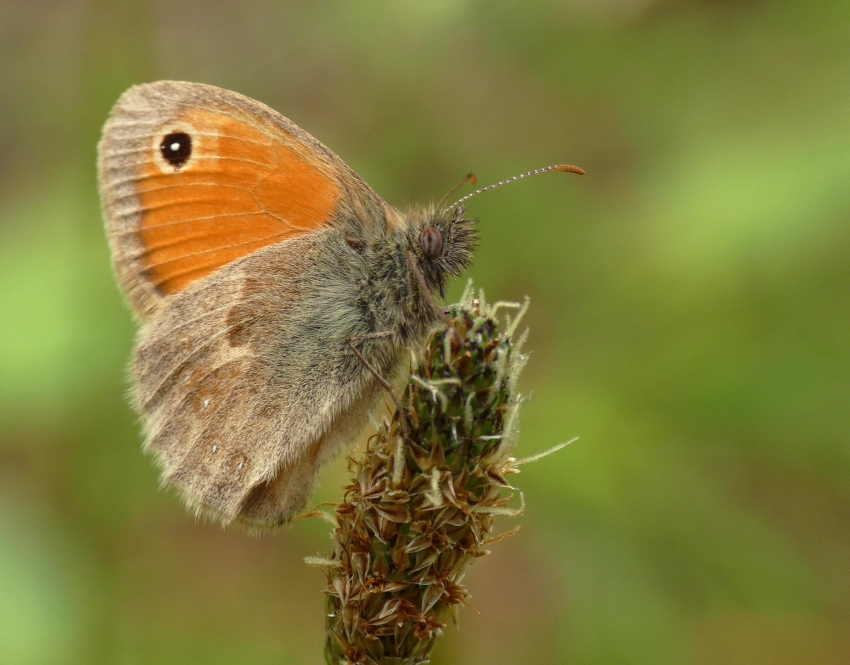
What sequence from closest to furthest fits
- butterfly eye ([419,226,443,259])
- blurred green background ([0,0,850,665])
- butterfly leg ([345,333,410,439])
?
butterfly leg ([345,333,410,439]) → butterfly eye ([419,226,443,259]) → blurred green background ([0,0,850,665])

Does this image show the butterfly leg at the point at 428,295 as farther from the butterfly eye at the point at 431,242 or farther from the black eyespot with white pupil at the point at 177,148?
the black eyespot with white pupil at the point at 177,148

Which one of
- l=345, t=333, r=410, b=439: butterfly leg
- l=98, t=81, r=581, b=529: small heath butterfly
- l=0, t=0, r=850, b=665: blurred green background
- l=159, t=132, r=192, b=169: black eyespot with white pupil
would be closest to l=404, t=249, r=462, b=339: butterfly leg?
l=98, t=81, r=581, b=529: small heath butterfly

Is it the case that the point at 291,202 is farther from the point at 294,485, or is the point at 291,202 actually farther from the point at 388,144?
the point at 388,144

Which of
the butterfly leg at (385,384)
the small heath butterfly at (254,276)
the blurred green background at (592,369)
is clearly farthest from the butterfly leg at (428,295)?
the blurred green background at (592,369)

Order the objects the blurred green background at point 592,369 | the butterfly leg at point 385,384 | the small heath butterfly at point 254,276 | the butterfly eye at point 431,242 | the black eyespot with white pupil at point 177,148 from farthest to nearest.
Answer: the blurred green background at point 592,369, the black eyespot with white pupil at point 177,148, the butterfly eye at point 431,242, the small heath butterfly at point 254,276, the butterfly leg at point 385,384

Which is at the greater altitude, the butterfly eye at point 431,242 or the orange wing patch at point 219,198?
the orange wing patch at point 219,198

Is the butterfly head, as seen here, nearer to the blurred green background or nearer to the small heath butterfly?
the small heath butterfly

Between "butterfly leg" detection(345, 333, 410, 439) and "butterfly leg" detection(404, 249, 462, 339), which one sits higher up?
"butterfly leg" detection(404, 249, 462, 339)
